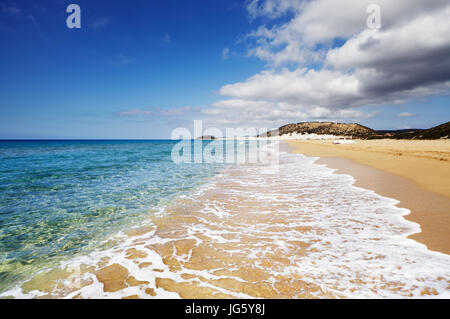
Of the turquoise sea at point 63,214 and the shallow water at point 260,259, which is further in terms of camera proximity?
the turquoise sea at point 63,214

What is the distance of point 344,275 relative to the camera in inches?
148

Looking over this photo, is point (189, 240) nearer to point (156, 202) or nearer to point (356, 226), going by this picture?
point (156, 202)

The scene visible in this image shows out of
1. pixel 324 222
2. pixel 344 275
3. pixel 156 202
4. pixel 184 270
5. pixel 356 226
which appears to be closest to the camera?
pixel 344 275

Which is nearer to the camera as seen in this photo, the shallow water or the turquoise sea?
the shallow water

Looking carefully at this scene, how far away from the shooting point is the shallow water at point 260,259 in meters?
3.51

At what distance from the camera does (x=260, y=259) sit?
4418 millimetres

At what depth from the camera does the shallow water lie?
3.51 metres

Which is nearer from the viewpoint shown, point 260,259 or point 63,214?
point 260,259
